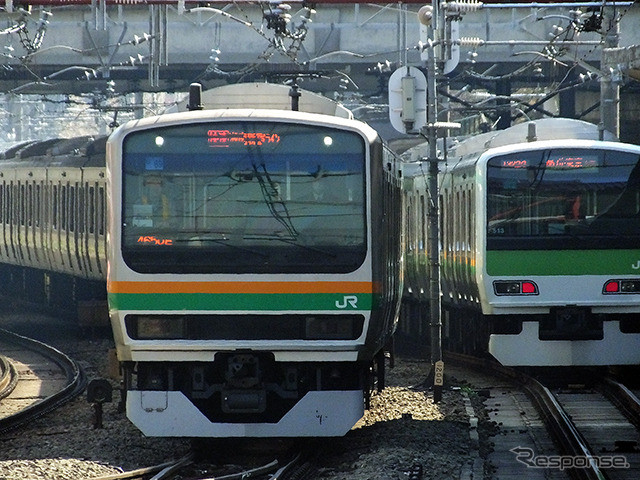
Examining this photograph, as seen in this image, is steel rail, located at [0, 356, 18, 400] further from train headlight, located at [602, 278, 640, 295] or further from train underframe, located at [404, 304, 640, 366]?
train headlight, located at [602, 278, 640, 295]

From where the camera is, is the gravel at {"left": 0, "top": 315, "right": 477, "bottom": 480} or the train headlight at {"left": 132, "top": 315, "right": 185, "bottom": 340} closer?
the gravel at {"left": 0, "top": 315, "right": 477, "bottom": 480}

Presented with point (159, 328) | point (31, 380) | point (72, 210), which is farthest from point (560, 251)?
point (72, 210)

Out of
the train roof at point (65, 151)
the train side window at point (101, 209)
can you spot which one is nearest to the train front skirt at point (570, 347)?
the train side window at point (101, 209)

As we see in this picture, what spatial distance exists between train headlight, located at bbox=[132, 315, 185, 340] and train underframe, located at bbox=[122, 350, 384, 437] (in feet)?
0.76

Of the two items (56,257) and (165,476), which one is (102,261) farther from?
(165,476)

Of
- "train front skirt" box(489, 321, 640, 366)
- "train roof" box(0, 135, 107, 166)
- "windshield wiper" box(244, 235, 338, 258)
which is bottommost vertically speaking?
"train front skirt" box(489, 321, 640, 366)

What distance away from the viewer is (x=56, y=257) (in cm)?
2461

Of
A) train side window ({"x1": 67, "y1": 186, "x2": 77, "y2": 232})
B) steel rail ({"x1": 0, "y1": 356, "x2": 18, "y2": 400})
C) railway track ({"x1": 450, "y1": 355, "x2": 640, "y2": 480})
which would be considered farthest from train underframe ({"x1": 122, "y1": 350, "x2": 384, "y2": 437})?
train side window ({"x1": 67, "y1": 186, "x2": 77, "y2": 232})

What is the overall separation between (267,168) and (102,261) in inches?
445

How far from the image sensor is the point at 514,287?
48.0 ft

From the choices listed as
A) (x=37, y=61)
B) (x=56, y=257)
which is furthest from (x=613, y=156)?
(x=37, y=61)

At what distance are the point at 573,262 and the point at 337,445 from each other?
13.4 feet

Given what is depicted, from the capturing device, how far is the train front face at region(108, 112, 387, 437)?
10391 millimetres

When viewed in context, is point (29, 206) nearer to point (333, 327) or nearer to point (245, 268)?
point (245, 268)
